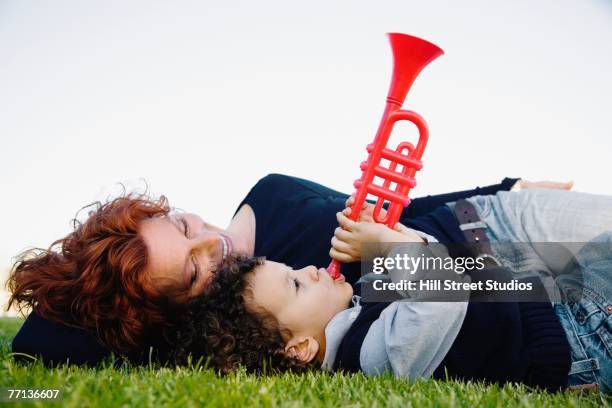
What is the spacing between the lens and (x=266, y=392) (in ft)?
5.41

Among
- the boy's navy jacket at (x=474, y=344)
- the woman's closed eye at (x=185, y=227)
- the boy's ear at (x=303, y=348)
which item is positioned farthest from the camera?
the woman's closed eye at (x=185, y=227)

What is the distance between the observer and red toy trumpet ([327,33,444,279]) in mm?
2770

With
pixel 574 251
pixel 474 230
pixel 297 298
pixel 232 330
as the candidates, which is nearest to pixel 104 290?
pixel 232 330

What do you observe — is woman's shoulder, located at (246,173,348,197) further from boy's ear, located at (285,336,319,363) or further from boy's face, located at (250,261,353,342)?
boy's ear, located at (285,336,319,363)

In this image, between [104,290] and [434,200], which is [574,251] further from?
[104,290]

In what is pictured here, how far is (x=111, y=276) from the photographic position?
2.65 metres

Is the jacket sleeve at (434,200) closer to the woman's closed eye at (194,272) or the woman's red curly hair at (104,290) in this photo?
the woman's closed eye at (194,272)

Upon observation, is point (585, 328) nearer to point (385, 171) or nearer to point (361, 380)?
point (361, 380)

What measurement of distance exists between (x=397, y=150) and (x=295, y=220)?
0.92m

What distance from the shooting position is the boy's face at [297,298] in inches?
102

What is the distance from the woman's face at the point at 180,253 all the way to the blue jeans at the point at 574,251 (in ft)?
4.86

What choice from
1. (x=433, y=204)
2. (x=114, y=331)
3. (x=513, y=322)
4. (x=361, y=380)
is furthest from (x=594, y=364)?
(x=114, y=331)

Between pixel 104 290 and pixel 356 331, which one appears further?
pixel 104 290

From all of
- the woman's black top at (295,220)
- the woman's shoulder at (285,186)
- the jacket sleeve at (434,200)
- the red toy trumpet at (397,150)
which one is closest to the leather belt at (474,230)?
the woman's black top at (295,220)
